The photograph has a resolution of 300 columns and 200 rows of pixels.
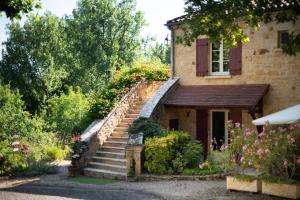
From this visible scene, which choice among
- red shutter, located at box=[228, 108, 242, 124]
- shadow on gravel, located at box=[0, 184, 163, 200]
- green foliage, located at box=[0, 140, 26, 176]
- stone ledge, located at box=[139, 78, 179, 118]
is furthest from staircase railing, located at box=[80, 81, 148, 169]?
red shutter, located at box=[228, 108, 242, 124]

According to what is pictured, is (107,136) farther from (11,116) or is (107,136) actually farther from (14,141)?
(11,116)

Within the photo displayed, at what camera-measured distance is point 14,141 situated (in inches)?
676

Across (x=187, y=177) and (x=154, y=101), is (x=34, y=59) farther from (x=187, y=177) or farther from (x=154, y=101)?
(x=187, y=177)

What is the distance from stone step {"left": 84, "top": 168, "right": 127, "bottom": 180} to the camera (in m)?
14.3

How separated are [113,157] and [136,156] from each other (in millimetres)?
2000

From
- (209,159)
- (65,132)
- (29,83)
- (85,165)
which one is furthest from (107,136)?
(29,83)

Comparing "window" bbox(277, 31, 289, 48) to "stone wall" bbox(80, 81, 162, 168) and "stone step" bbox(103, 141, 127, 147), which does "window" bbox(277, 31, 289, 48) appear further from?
"stone step" bbox(103, 141, 127, 147)

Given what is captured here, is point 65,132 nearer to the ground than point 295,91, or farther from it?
nearer to the ground

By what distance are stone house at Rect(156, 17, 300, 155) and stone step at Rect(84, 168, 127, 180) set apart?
3357 mm

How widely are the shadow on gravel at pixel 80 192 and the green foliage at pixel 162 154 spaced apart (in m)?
2.04

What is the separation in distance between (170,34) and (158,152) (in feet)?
21.6

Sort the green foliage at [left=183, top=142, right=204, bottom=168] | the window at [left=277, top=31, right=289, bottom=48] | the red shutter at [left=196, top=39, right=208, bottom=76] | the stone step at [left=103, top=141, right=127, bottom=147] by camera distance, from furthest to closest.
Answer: the red shutter at [left=196, top=39, right=208, bottom=76], the stone step at [left=103, top=141, right=127, bottom=147], the window at [left=277, top=31, right=289, bottom=48], the green foliage at [left=183, top=142, right=204, bottom=168]

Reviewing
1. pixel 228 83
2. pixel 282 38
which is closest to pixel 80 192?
pixel 228 83

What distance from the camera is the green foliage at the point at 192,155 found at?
1416 centimetres
